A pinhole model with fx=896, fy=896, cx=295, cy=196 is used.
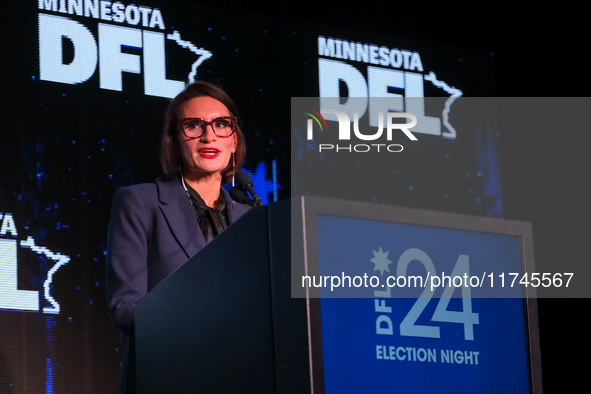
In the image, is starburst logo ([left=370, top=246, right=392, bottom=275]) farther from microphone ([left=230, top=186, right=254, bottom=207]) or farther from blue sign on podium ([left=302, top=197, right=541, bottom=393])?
microphone ([left=230, top=186, right=254, bottom=207])

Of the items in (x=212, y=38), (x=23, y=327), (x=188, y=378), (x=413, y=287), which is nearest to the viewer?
(x=413, y=287)

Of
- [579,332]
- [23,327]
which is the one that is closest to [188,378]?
[23,327]

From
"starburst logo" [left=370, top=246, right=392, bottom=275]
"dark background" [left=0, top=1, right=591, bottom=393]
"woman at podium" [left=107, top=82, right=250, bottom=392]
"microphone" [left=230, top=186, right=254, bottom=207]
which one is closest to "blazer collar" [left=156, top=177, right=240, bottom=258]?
"woman at podium" [left=107, top=82, right=250, bottom=392]

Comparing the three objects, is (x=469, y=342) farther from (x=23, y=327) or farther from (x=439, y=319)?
(x=23, y=327)

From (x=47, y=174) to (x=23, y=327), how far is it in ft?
1.95

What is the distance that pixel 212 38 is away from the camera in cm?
393

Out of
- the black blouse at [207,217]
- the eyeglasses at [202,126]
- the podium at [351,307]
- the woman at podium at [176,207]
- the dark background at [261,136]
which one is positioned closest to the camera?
the podium at [351,307]

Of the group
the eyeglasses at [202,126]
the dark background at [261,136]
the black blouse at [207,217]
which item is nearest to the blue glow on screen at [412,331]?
the black blouse at [207,217]

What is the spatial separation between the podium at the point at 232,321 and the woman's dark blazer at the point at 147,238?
35 centimetres

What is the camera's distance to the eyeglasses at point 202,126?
7.24ft

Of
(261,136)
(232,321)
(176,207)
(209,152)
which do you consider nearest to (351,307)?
(232,321)

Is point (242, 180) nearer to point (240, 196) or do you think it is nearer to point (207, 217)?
point (240, 196)

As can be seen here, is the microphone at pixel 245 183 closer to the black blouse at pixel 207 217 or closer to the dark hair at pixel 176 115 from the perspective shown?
the black blouse at pixel 207 217

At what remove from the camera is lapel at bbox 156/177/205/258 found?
1.96 metres
